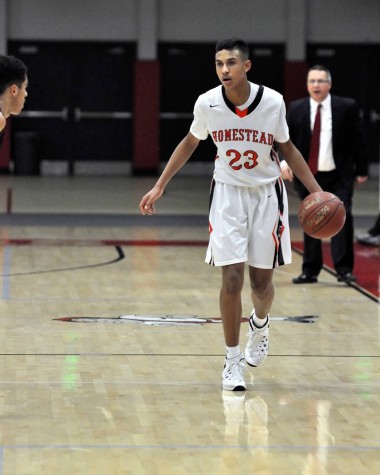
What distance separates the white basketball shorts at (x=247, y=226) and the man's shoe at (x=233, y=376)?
1.75 feet

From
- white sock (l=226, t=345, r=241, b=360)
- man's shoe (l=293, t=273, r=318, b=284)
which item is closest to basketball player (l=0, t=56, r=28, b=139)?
white sock (l=226, t=345, r=241, b=360)

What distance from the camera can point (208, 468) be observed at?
4914 millimetres

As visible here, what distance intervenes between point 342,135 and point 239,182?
12.8 feet

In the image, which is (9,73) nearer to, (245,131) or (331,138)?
(245,131)

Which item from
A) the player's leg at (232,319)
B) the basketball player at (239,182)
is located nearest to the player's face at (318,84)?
the basketball player at (239,182)

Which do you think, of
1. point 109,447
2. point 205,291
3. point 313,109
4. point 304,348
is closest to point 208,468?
point 109,447

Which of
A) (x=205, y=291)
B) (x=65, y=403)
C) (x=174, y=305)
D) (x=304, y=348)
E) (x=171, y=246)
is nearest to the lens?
(x=65, y=403)

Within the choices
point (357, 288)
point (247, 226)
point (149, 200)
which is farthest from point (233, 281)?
point (357, 288)

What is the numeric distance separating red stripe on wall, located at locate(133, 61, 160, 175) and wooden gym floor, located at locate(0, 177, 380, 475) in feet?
38.4

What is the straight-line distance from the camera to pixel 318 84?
9945 millimetres

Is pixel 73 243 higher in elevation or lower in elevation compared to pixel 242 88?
lower

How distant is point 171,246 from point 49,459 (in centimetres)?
803

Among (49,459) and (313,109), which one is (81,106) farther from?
(49,459)

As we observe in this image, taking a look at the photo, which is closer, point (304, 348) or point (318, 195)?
point (318, 195)
